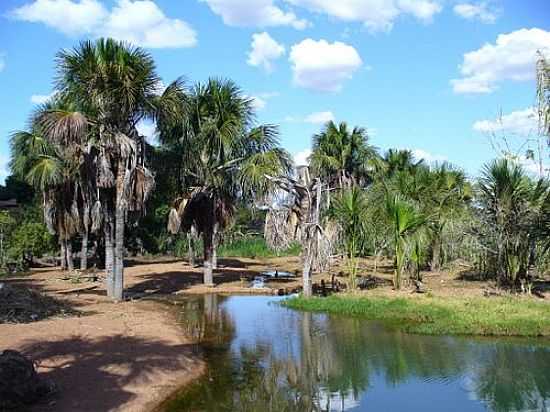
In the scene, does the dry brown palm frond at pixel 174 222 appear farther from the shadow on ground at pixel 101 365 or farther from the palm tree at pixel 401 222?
the shadow on ground at pixel 101 365

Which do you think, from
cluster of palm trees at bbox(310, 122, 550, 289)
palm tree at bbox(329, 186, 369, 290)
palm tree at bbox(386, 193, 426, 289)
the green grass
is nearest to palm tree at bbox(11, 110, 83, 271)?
palm tree at bbox(329, 186, 369, 290)

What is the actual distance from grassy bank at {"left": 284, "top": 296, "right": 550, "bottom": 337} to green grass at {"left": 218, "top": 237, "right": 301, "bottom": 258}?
29520 millimetres

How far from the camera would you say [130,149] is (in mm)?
22125

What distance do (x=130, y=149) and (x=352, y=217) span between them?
9.10m

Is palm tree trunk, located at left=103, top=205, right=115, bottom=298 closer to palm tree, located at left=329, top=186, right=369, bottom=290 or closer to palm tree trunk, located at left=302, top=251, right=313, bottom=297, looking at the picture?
palm tree trunk, located at left=302, top=251, right=313, bottom=297

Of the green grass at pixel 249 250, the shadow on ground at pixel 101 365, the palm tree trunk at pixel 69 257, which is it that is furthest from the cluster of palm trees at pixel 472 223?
the green grass at pixel 249 250

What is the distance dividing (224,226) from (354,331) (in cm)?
1344

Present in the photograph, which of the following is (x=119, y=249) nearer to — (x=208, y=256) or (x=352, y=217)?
(x=208, y=256)

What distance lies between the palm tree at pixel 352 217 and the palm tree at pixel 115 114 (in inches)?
292

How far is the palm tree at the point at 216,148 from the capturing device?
27.5m

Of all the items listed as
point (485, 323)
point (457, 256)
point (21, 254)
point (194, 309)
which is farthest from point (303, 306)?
point (21, 254)

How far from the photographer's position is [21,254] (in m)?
39.5

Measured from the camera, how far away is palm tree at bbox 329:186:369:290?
23641mm

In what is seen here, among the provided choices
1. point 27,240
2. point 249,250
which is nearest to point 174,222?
point 27,240
